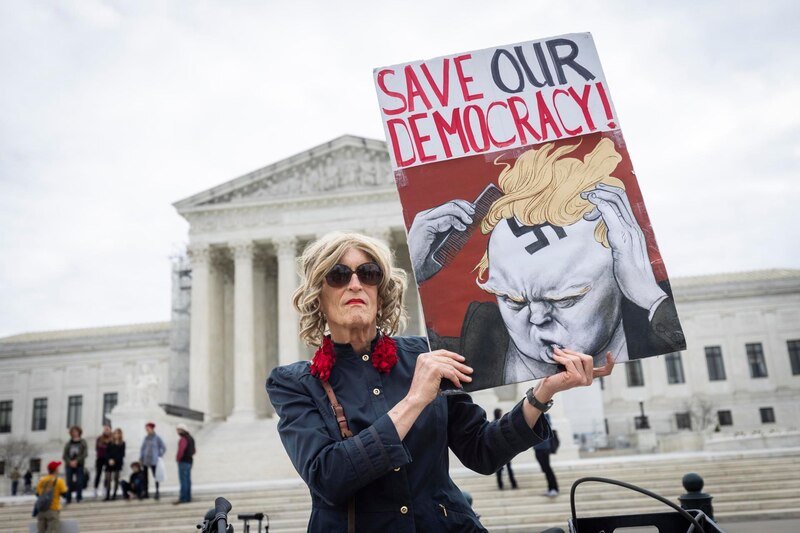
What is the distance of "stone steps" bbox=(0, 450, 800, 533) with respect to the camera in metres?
13.1

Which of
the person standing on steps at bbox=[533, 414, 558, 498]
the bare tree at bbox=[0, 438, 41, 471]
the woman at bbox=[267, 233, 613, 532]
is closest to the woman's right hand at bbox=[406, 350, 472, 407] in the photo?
the woman at bbox=[267, 233, 613, 532]

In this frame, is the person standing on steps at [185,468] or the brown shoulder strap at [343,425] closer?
the brown shoulder strap at [343,425]

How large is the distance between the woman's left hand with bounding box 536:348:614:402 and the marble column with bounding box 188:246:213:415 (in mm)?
37305

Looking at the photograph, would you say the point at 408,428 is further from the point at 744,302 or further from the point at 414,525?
the point at 744,302

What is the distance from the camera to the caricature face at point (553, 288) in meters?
2.82

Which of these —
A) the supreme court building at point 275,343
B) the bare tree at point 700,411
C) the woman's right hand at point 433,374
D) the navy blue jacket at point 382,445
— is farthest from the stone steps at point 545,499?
the bare tree at point 700,411

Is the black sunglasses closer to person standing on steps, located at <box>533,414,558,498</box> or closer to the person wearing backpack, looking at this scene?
person standing on steps, located at <box>533,414,558,498</box>

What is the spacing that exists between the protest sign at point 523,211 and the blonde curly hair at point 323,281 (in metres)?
0.19

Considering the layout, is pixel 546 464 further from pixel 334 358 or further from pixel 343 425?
pixel 343 425

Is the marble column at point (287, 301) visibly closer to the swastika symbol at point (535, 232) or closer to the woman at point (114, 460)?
the woman at point (114, 460)

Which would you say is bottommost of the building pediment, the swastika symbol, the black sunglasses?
the black sunglasses

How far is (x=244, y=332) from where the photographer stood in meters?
38.4

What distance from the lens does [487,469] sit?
2.92 meters

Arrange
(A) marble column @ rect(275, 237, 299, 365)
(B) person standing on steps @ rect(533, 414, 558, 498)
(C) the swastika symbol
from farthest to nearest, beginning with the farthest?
(A) marble column @ rect(275, 237, 299, 365) < (B) person standing on steps @ rect(533, 414, 558, 498) < (C) the swastika symbol
